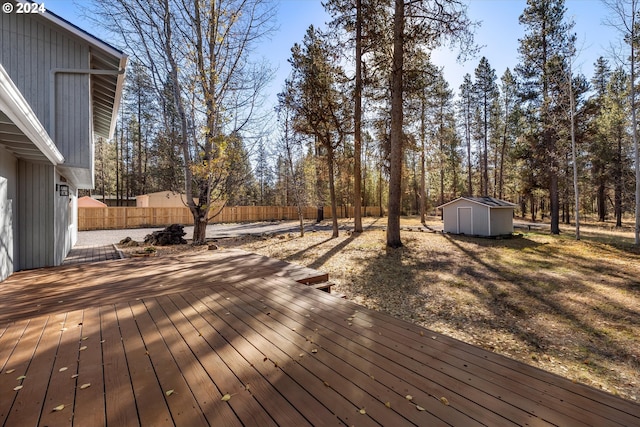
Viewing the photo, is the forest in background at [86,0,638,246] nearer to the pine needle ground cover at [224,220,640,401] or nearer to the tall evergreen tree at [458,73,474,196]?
the tall evergreen tree at [458,73,474,196]

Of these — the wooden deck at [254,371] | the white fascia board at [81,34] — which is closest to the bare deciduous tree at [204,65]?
the white fascia board at [81,34]

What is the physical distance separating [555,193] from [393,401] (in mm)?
18030

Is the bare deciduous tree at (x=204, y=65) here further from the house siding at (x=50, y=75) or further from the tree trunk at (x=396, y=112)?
the tree trunk at (x=396, y=112)

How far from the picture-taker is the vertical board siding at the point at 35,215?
5.26 metres

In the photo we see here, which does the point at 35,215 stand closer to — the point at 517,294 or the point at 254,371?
the point at 254,371

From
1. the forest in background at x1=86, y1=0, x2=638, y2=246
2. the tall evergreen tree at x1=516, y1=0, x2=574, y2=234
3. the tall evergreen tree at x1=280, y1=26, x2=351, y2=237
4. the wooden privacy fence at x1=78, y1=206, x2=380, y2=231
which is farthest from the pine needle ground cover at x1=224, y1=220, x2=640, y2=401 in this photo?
the wooden privacy fence at x1=78, y1=206, x2=380, y2=231

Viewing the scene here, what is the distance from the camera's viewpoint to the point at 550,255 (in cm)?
965

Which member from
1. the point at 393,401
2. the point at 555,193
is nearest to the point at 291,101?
the point at 393,401

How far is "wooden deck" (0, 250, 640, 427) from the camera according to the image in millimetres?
1561

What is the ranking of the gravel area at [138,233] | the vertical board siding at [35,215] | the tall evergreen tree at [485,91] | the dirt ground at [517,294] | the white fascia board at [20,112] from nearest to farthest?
the white fascia board at [20,112], the dirt ground at [517,294], the vertical board siding at [35,215], the gravel area at [138,233], the tall evergreen tree at [485,91]

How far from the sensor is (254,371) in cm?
196

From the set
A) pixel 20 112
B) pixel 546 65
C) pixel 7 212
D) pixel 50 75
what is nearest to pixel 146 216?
pixel 50 75

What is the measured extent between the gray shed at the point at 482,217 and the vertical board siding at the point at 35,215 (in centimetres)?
1519

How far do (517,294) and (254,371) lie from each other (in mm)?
5868
